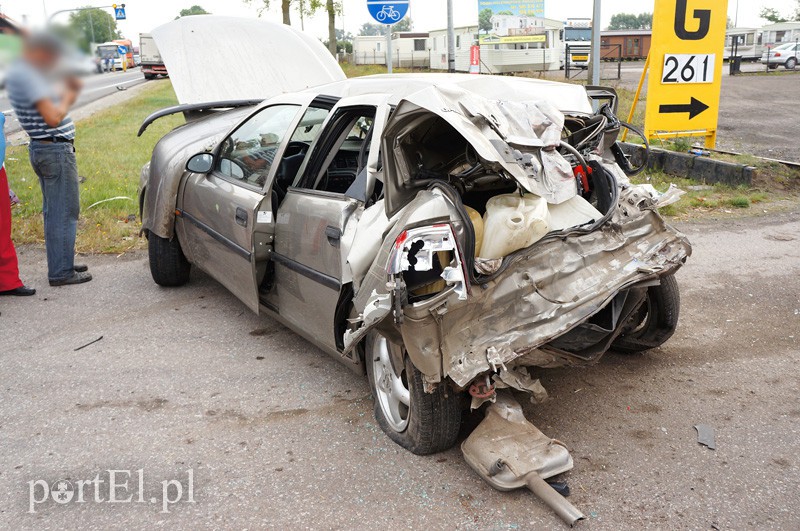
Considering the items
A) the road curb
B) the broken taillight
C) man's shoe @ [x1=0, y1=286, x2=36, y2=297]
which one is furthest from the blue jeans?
the road curb

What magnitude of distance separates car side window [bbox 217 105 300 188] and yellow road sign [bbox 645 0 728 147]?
253 inches

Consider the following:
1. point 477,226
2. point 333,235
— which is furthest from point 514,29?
point 477,226

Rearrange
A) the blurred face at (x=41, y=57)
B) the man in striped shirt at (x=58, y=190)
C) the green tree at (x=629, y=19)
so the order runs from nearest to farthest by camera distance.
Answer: the blurred face at (x=41, y=57) → the man in striped shirt at (x=58, y=190) → the green tree at (x=629, y=19)

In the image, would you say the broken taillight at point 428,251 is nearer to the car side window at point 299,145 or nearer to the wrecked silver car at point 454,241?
the wrecked silver car at point 454,241

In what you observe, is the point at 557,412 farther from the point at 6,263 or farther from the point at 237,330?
the point at 6,263

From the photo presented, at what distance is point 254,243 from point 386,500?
188 cm

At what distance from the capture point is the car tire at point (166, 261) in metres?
5.96

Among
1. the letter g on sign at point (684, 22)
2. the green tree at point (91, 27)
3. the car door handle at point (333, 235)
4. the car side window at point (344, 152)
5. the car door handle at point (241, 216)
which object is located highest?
the letter g on sign at point (684, 22)

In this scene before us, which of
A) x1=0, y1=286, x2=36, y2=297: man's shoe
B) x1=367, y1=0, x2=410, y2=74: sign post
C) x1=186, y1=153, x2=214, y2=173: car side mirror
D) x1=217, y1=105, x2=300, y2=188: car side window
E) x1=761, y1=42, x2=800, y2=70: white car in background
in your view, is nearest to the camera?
x1=217, y1=105, x2=300, y2=188: car side window

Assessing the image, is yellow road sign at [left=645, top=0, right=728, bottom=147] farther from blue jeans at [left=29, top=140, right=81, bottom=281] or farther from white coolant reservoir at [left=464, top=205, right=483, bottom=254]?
white coolant reservoir at [left=464, top=205, right=483, bottom=254]

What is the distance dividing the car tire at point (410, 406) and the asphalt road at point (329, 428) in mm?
91

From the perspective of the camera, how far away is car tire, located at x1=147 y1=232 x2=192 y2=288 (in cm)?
596

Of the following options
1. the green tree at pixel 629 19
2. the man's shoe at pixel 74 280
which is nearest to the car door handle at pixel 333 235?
the man's shoe at pixel 74 280

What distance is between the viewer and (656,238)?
343 cm
